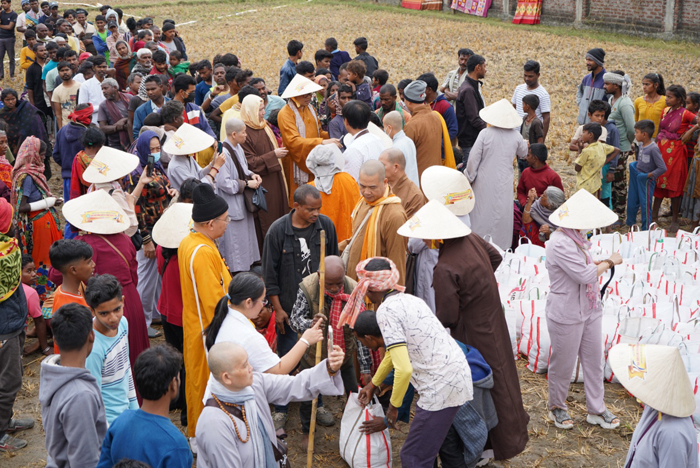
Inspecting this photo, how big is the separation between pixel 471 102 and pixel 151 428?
23.0ft

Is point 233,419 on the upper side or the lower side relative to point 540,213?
upper

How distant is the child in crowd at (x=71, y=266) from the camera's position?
178 inches

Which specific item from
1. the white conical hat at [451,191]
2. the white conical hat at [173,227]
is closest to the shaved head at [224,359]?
the white conical hat at [173,227]

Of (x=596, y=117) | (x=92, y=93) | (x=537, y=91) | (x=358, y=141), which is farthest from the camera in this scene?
(x=92, y=93)

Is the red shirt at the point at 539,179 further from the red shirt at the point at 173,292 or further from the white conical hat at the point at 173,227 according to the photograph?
the red shirt at the point at 173,292

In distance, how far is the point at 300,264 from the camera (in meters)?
5.27

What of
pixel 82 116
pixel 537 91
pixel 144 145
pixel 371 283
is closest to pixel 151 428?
pixel 371 283

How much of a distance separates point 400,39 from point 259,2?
44.1 feet

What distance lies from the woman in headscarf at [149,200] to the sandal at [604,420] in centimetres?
400

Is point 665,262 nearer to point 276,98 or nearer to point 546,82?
point 276,98

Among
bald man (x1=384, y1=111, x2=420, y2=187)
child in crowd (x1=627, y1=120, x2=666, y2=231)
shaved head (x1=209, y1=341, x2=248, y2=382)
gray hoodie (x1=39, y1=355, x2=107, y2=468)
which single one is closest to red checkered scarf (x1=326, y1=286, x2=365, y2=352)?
shaved head (x1=209, y1=341, x2=248, y2=382)

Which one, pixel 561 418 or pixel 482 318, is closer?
pixel 482 318

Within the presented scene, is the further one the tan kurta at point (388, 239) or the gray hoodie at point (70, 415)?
the tan kurta at point (388, 239)

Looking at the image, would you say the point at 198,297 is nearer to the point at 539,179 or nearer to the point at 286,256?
the point at 286,256
